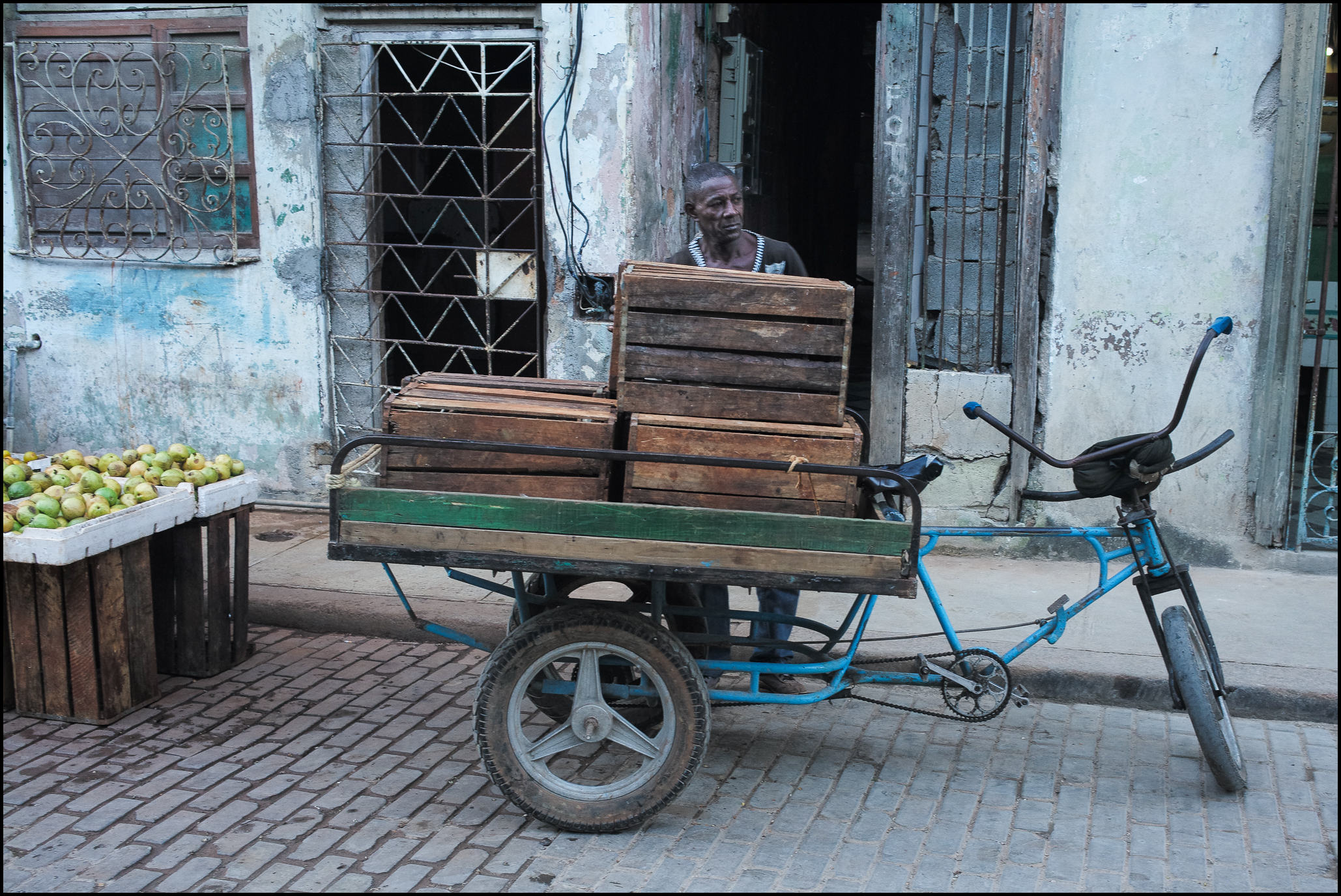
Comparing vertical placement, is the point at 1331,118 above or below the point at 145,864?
above

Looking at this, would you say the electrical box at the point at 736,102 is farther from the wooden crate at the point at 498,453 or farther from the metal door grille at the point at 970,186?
the wooden crate at the point at 498,453

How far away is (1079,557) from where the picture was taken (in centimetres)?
636

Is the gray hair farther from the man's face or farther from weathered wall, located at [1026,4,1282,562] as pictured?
weathered wall, located at [1026,4,1282,562]

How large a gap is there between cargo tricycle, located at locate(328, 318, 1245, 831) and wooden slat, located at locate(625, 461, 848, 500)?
2.6 inches

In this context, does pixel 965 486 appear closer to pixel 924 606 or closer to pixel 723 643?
pixel 924 606

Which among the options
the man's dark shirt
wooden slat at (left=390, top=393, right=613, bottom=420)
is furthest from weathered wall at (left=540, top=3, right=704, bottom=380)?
wooden slat at (left=390, top=393, right=613, bottom=420)

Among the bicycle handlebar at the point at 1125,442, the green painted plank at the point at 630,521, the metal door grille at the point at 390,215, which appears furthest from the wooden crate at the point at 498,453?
the metal door grille at the point at 390,215

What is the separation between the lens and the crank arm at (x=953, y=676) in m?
3.85

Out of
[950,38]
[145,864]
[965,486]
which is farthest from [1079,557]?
[145,864]

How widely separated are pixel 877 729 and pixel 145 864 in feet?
8.47

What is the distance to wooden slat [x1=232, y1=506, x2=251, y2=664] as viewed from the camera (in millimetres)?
4922

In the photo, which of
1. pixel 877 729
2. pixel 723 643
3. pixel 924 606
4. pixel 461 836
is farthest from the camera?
pixel 924 606

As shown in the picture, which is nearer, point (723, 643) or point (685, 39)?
point (723, 643)

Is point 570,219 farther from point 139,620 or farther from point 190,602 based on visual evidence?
point 139,620
